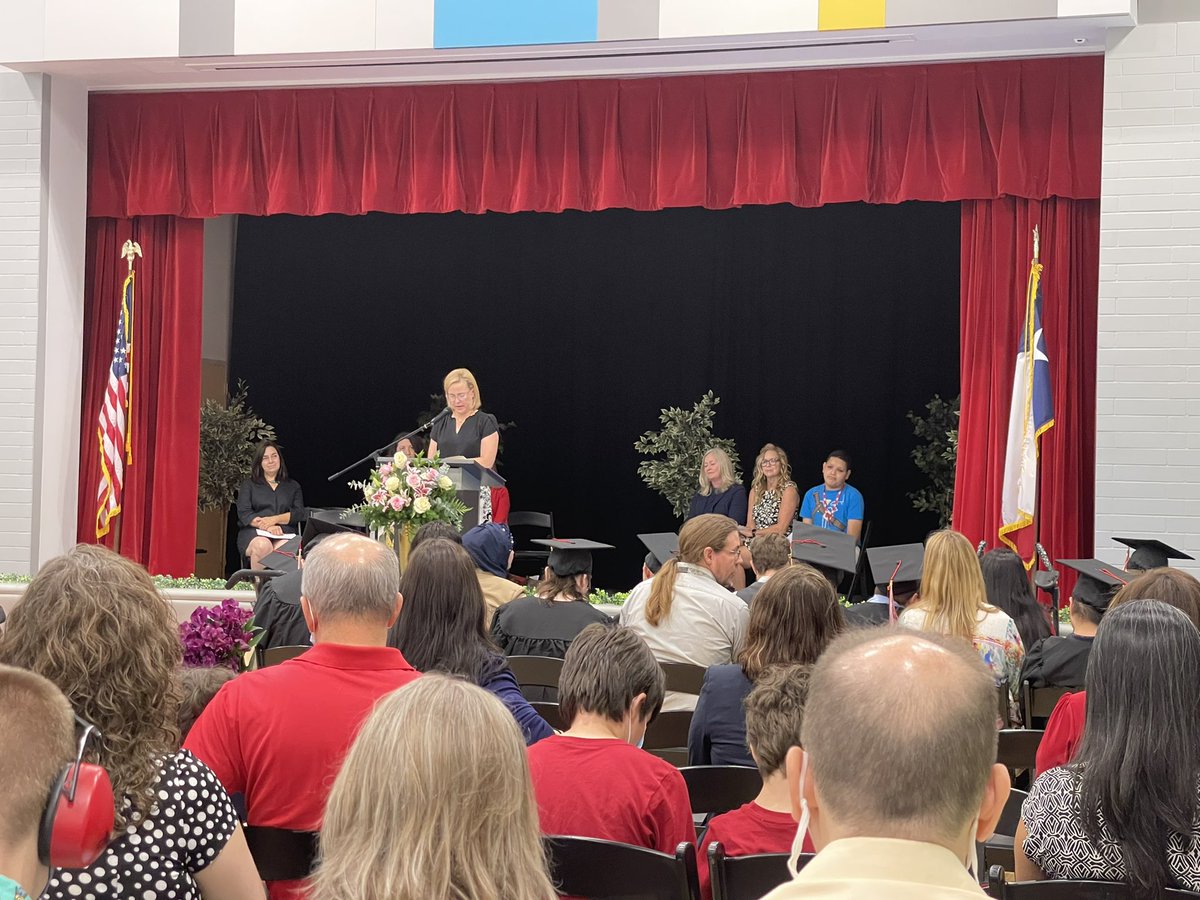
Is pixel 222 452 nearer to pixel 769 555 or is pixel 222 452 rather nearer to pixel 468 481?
pixel 468 481

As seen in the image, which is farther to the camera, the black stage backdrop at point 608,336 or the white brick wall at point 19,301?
the black stage backdrop at point 608,336

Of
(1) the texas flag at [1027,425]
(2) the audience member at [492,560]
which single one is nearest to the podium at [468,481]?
(2) the audience member at [492,560]

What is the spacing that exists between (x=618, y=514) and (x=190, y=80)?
17.5 feet

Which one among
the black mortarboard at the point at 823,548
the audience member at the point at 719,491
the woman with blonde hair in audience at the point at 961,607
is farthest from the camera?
the audience member at the point at 719,491

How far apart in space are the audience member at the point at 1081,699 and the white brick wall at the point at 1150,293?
3554 millimetres

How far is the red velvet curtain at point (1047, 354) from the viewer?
7.23 m

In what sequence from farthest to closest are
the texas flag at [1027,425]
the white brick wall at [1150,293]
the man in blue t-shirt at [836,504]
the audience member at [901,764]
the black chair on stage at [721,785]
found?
the man in blue t-shirt at [836,504] < the texas flag at [1027,425] < the white brick wall at [1150,293] < the black chair on stage at [721,785] < the audience member at [901,764]

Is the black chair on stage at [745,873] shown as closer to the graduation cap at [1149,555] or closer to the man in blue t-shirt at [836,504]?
the graduation cap at [1149,555]

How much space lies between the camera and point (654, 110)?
7809 millimetres

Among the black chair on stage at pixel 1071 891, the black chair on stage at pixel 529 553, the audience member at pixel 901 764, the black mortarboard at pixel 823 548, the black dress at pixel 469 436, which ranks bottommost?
the black chair on stage at pixel 529 553

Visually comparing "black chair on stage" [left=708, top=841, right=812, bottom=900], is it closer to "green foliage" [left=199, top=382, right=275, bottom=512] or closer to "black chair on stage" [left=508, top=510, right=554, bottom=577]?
"black chair on stage" [left=508, top=510, right=554, bottom=577]

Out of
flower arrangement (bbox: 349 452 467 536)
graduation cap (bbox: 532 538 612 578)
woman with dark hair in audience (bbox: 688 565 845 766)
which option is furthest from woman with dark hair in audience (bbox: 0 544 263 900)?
flower arrangement (bbox: 349 452 467 536)

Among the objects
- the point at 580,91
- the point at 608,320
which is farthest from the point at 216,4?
the point at 608,320

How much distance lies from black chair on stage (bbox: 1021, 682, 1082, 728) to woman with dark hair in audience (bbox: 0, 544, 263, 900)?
114 inches
